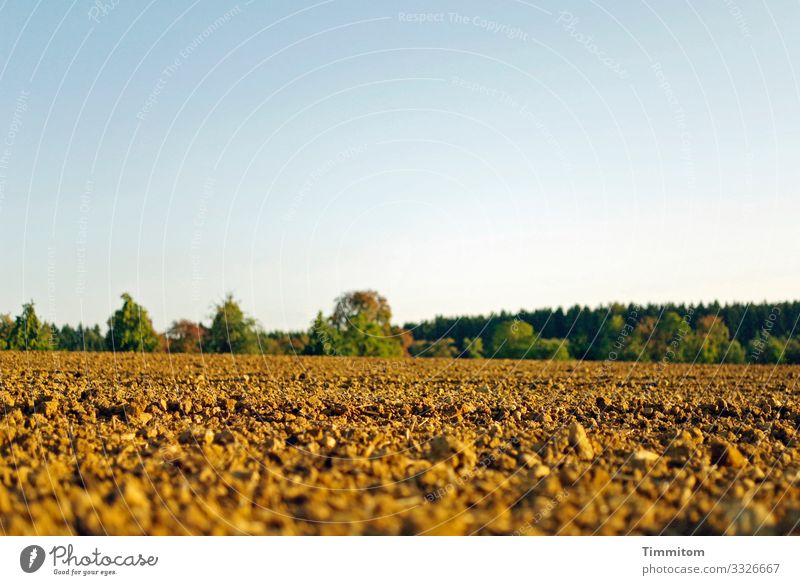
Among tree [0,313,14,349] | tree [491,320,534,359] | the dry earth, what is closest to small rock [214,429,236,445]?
the dry earth

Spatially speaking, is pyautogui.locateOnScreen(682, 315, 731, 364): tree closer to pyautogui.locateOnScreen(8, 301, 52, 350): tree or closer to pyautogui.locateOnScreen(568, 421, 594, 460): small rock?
pyautogui.locateOnScreen(8, 301, 52, 350): tree

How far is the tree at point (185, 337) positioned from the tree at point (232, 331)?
69.5 inches

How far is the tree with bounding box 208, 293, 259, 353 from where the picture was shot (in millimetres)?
71250

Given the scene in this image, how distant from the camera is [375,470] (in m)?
6.41

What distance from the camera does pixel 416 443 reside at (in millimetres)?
8156

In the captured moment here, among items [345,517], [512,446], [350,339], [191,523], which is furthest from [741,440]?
[350,339]

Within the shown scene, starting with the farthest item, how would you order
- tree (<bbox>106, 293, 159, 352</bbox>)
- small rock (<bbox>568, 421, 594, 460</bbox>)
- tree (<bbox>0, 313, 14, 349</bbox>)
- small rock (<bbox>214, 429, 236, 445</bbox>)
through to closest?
tree (<bbox>106, 293, 159, 352</bbox>)
tree (<bbox>0, 313, 14, 349</bbox>)
small rock (<bbox>214, 429, 236, 445</bbox>)
small rock (<bbox>568, 421, 594, 460</bbox>)

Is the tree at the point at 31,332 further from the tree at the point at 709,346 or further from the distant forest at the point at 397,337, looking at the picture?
the tree at the point at 709,346

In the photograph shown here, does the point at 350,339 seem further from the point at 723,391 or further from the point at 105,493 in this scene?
the point at 105,493

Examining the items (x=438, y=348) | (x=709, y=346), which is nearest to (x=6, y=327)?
(x=438, y=348)

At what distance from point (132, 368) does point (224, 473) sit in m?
17.0

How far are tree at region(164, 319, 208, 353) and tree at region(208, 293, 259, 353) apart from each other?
1.77 meters

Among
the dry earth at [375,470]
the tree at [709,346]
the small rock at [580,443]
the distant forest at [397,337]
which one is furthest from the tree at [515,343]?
the small rock at [580,443]
